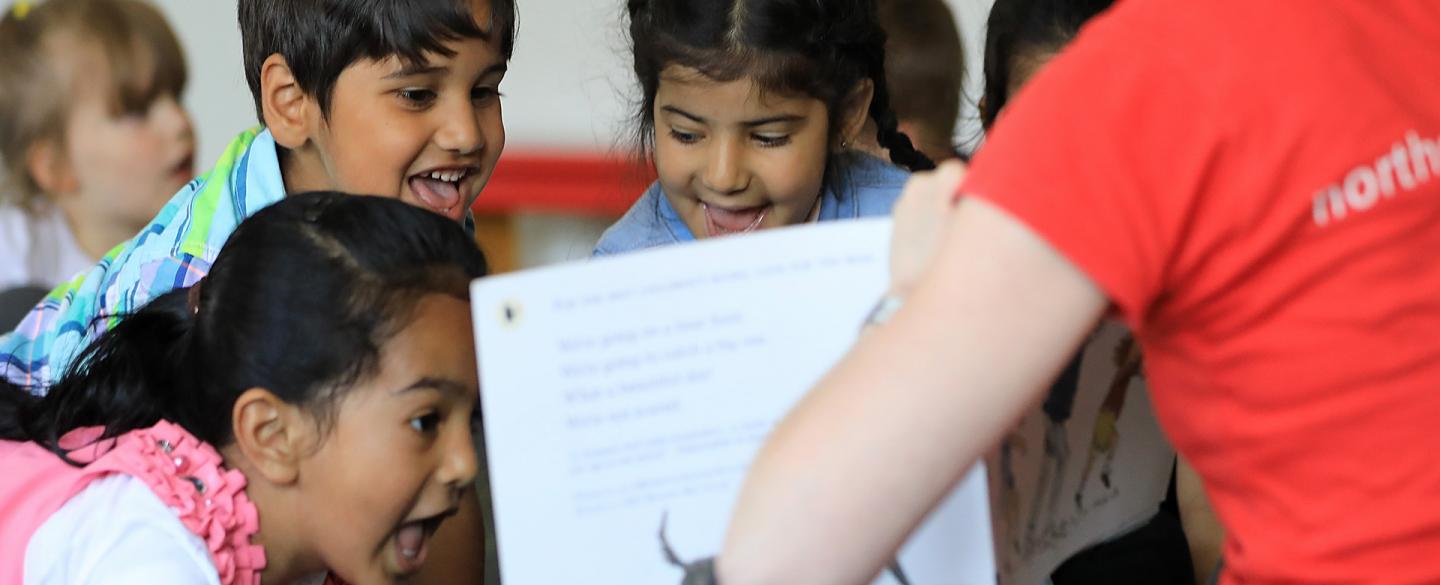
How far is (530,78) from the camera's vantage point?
12.4ft

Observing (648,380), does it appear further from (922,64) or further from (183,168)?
(183,168)

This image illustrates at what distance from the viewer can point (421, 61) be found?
5.38 feet

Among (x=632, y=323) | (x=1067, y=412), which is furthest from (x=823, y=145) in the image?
(x=632, y=323)

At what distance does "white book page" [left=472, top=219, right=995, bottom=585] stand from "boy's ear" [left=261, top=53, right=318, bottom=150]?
858 mm

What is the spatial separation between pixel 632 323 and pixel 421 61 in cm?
78

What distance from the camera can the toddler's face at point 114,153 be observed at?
285 cm

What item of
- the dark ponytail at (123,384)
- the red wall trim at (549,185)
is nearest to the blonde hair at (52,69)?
the red wall trim at (549,185)

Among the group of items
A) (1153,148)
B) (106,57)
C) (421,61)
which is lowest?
(106,57)

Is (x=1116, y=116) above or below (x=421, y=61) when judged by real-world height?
above

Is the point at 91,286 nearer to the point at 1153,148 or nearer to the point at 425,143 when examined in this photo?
the point at 425,143

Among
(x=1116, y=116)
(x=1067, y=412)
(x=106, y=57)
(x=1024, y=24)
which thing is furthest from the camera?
(x=106, y=57)

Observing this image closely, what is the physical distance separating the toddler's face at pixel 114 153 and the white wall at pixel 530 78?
87 centimetres

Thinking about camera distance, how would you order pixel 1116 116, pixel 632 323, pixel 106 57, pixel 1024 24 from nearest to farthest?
pixel 1116 116, pixel 632 323, pixel 1024 24, pixel 106 57

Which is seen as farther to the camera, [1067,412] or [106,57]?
[106,57]
